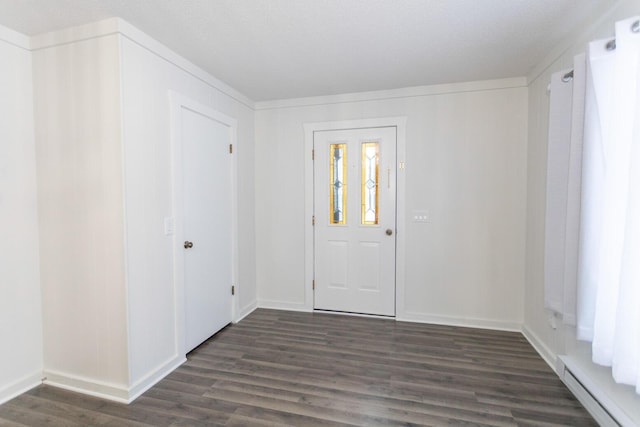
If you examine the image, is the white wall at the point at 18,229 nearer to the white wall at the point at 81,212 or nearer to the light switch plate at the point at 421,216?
the white wall at the point at 81,212

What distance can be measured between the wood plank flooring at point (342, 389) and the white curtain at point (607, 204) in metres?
0.64

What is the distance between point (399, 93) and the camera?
3.27 metres

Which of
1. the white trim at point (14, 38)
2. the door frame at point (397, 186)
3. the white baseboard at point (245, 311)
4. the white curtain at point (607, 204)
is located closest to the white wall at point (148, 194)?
the white trim at point (14, 38)

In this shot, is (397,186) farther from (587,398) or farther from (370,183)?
(587,398)

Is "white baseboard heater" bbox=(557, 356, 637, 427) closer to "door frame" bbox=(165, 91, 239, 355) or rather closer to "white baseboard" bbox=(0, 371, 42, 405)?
"door frame" bbox=(165, 91, 239, 355)

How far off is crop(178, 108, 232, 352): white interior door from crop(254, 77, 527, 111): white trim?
817mm

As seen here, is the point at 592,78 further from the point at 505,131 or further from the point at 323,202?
the point at 323,202

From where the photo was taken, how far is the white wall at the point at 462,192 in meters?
3.03

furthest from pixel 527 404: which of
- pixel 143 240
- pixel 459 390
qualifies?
pixel 143 240

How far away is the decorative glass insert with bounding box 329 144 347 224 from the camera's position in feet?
11.5

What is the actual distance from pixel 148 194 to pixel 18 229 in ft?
2.95

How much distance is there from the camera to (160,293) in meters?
2.30

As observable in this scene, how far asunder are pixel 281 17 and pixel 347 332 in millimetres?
2754

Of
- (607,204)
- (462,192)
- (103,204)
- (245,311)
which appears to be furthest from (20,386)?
(462,192)
